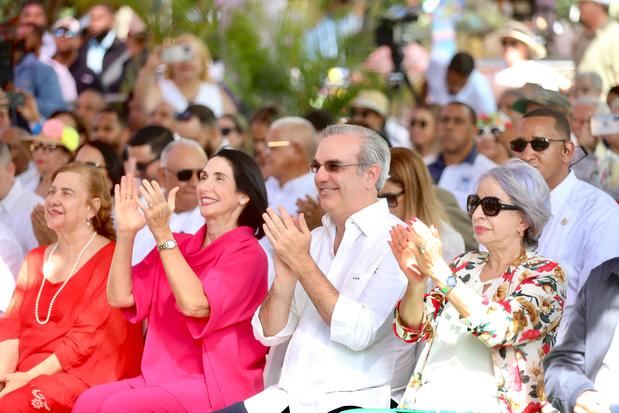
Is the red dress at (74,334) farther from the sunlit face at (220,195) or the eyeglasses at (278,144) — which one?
the eyeglasses at (278,144)

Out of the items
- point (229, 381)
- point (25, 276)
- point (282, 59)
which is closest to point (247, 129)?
point (282, 59)

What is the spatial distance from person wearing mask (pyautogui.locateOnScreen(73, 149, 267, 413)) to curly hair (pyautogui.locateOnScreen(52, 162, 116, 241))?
558mm

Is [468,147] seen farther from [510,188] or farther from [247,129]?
[510,188]

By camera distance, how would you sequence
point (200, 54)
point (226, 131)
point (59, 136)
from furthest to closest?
point (200, 54) < point (226, 131) < point (59, 136)

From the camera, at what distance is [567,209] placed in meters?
6.16

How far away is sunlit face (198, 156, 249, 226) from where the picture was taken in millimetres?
5820

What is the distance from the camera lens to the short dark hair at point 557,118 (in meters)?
6.30

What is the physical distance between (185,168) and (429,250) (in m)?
3.15

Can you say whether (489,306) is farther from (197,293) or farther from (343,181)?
(197,293)

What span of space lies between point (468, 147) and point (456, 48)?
7.24m

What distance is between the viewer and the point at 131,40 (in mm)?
13305

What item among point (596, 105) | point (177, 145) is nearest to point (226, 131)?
point (177, 145)

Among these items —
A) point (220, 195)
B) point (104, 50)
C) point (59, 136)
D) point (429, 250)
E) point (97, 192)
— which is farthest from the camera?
point (104, 50)

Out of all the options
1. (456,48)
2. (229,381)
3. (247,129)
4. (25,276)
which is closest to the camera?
(229,381)
